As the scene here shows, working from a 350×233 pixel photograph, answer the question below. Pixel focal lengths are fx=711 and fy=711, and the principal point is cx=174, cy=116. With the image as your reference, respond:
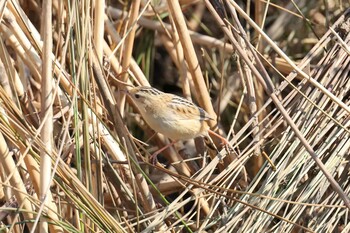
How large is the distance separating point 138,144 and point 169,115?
17cm

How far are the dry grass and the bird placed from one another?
0.32 ft

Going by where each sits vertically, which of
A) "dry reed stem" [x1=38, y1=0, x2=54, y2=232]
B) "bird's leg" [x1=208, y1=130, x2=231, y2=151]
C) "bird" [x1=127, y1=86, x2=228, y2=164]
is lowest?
"bird's leg" [x1=208, y1=130, x2=231, y2=151]

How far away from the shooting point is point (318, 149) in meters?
2.63

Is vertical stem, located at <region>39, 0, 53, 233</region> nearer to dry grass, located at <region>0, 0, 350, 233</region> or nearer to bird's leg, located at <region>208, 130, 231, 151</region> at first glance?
dry grass, located at <region>0, 0, 350, 233</region>

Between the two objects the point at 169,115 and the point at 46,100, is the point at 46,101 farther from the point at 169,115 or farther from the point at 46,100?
the point at 169,115

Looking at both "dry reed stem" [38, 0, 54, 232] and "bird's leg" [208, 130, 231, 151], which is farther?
"bird's leg" [208, 130, 231, 151]

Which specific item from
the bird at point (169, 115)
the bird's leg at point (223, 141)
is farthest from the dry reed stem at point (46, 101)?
the bird's leg at point (223, 141)

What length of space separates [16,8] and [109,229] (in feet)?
2.90

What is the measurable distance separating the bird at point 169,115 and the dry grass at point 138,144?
0.32ft

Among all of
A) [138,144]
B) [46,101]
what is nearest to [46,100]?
[46,101]

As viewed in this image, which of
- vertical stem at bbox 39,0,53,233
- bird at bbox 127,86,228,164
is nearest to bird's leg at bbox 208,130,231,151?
bird at bbox 127,86,228,164

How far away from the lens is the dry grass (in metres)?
2.17

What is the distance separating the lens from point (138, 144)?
9.32 feet

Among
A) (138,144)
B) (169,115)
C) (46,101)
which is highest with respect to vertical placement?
(46,101)
